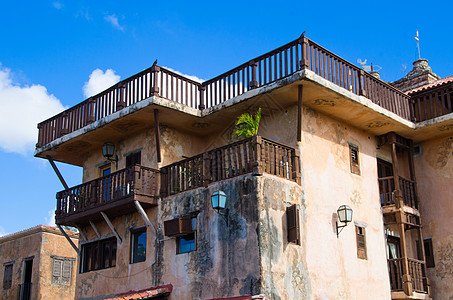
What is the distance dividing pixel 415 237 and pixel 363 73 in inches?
247

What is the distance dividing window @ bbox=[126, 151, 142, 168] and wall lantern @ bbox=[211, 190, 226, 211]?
4897mm

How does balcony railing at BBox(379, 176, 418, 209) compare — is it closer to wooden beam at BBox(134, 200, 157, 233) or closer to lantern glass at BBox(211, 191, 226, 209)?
lantern glass at BBox(211, 191, 226, 209)

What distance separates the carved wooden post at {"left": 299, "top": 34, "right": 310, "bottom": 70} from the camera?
54.5 feet

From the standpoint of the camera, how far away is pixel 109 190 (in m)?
19.3

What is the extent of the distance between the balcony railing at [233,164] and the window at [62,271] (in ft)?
42.9

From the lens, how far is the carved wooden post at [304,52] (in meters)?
16.6

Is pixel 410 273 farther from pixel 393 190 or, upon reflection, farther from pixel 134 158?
pixel 134 158

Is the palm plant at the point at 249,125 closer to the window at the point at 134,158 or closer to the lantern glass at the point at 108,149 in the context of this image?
the window at the point at 134,158

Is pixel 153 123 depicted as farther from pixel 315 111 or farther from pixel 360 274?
pixel 360 274

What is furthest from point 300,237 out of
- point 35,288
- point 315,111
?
point 35,288

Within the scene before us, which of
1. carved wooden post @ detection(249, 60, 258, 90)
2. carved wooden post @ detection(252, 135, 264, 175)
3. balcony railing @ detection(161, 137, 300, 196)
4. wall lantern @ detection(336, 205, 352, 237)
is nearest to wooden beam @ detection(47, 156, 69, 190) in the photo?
balcony railing @ detection(161, 137, 300, 196)

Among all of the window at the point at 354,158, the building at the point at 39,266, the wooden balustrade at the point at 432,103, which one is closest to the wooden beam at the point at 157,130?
the window at the point at 354,158

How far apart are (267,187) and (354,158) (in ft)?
16.2

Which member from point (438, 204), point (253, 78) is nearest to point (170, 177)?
point (253, 78)
